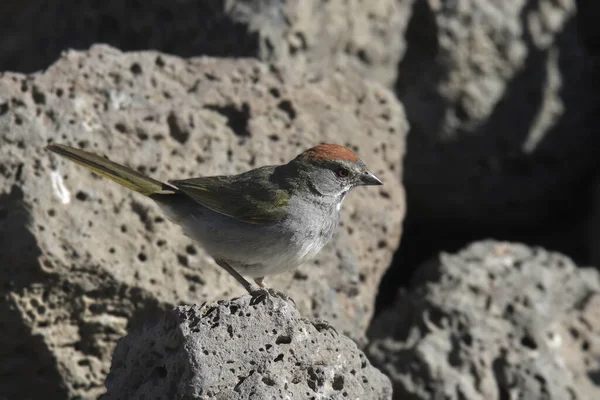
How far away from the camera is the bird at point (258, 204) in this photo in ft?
18.0

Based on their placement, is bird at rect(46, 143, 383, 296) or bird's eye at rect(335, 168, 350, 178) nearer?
bird at rect(46, 143, 383, 296)

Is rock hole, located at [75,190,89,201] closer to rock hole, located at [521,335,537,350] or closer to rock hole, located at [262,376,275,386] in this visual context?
rock hole, located at [262,376,275,386]

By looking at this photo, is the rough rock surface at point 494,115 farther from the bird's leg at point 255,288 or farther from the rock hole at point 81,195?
the rock hole at point 81,195

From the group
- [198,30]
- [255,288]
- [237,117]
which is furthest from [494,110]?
[255,288]

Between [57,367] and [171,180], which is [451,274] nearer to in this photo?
[171,180]

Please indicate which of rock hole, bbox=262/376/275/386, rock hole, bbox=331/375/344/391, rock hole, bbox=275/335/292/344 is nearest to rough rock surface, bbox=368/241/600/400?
rock hole, bbox=331/375/344/391

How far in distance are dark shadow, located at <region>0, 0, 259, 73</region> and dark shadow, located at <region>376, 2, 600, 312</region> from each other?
199 centimetres

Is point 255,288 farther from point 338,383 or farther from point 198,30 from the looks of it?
point 198,30

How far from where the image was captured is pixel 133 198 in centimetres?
612

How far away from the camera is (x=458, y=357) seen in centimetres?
663

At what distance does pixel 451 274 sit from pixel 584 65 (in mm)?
2976

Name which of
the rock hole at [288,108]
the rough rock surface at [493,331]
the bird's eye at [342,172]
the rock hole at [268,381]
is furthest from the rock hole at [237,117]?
the rock hole at [268,381]

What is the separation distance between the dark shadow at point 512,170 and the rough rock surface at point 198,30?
3.62ft

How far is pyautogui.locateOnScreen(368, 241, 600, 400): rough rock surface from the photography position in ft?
21.7
